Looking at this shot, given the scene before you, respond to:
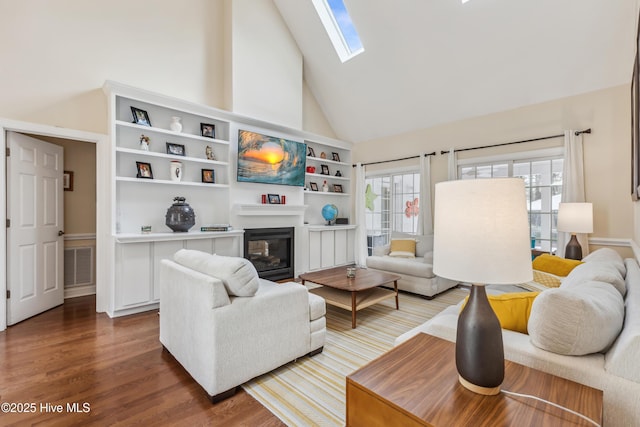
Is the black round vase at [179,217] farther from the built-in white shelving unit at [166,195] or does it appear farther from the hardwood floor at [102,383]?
the hardwood floor at [102,383]

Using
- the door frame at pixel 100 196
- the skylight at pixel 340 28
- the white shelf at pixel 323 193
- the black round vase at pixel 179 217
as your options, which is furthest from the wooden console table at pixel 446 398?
the skylight at pixel 340 28

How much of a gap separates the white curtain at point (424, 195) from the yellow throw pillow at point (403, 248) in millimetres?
460

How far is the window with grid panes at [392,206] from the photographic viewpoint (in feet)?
17.6

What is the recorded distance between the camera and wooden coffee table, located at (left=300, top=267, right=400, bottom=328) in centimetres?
295

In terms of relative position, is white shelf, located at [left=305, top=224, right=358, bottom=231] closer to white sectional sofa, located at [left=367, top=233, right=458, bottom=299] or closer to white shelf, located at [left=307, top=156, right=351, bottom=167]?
white sectional sofa, located at [left=367, top=233, right=458, bottom=299]

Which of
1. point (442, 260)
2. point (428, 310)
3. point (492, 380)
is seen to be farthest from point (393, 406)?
point (428, 310)

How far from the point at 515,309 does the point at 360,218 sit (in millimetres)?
4610

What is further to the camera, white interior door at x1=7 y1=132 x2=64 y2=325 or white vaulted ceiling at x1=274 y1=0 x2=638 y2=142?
white vaulted ceiling at x1=274 y1=0 x2=638 y2=142

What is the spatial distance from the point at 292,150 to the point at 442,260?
14.0ft

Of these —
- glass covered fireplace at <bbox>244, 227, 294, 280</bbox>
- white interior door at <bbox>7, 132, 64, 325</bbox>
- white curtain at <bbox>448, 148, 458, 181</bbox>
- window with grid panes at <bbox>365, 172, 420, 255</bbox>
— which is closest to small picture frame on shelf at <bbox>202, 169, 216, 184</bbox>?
glass covered fireplace at <bbox>244, 227, 294, 280</bbox>

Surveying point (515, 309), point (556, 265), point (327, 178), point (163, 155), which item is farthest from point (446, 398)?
point (327, 178)

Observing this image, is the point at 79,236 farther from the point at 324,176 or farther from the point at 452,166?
the point at 452,166

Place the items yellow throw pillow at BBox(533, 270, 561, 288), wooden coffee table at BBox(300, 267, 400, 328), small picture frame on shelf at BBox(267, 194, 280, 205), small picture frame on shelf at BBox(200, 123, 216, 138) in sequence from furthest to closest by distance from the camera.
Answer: small picture frame on shelf at BBox(267, 194, 280, 205)
small picture frame on shelf at BBox(200, 123, 216, 138)
wooden coffee table at BBox(300, 267, 400, 328)
yellow throw pillow at BBox(533, 270, 561, 288)

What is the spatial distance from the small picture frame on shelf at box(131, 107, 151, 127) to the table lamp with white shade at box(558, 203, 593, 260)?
16.6 feet
